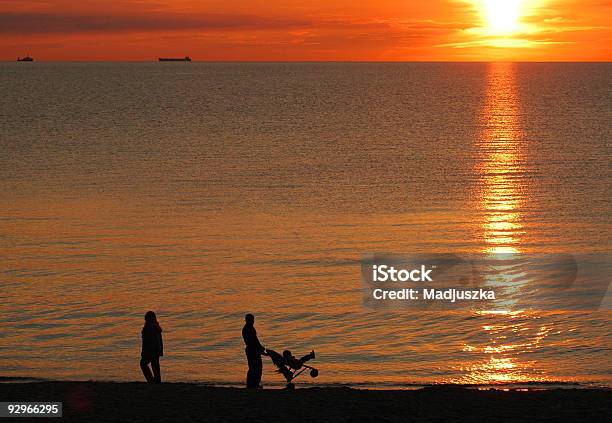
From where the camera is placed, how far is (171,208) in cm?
5025

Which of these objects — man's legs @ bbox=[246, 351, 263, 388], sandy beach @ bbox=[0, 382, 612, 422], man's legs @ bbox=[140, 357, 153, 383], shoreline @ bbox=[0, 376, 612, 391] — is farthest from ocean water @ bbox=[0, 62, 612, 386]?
sandy beach @ bbox=[0, 382, 612, 422]

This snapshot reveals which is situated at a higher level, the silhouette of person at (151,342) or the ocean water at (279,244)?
the ocean water at (279,244)

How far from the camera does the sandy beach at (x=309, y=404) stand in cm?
1705

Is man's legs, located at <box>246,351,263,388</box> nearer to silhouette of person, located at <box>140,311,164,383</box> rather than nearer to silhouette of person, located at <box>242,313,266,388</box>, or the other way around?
silhouette of person, located at <box>242,313,266,388</box>

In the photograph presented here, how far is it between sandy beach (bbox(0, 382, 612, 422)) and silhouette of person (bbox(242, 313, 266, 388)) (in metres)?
0.54

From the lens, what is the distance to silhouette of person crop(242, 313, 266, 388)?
63.8ft

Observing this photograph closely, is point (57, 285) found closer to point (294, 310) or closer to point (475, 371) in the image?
point (294, 310)

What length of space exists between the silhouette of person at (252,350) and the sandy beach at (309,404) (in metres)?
0.54

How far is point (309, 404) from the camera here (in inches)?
709

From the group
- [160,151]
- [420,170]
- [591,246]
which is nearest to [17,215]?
[591,246]

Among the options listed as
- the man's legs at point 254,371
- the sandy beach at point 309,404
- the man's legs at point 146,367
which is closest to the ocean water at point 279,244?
the man's legs at point 146,367

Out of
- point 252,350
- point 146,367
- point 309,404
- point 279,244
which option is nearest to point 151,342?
point 146,367

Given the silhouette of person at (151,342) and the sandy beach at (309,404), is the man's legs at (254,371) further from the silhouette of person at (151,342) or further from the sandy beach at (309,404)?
the silhouette of person at (151,342)

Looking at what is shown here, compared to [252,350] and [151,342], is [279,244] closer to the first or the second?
[151,342]
